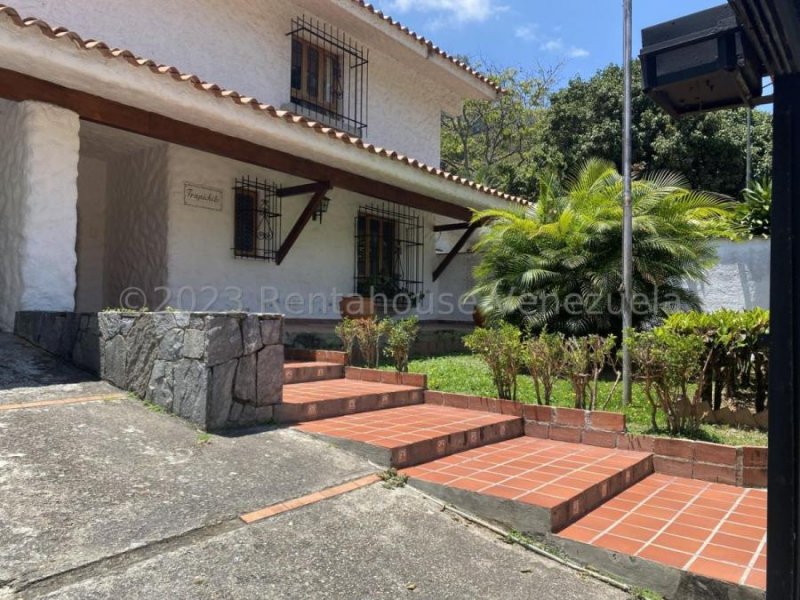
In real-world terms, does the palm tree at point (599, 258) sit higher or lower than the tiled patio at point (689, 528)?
higher

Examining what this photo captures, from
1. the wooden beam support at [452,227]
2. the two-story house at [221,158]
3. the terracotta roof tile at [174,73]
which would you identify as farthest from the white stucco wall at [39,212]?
the wooden beam support at [452,227]

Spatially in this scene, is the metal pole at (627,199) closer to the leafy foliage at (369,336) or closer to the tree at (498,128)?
the leafy foliage at (369,336)

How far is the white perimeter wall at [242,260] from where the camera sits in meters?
7.91

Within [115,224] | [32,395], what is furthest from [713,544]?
[115,224]

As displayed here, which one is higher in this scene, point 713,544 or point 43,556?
point 43,556

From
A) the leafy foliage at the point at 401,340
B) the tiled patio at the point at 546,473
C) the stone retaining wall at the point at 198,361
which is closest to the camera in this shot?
the tiled patio at the point at 546,473

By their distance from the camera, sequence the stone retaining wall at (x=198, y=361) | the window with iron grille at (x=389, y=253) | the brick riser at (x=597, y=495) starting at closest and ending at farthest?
the brick riser at (x=597, y=495) → the stone retaining wall at (x=198, y=361) → the window with iron grille at (x=389, y=253)

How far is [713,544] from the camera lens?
3.24 meters

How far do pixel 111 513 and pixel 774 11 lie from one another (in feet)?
10.8

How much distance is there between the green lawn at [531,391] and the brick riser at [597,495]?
0.55 m

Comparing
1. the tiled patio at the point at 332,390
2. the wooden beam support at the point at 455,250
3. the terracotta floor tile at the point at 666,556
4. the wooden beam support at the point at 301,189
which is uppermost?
the wooden beam support at the point at 301,189

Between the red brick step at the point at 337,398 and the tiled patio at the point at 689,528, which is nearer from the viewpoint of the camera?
the tiled patio at the point at 689,528

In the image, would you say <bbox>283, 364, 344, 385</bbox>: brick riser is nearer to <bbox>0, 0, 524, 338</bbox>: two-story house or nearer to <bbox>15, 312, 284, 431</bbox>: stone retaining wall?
<bbox>15, 312, 284, 431</bbox>: stone retaining wall

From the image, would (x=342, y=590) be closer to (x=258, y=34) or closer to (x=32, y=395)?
(x=32, y=395)
